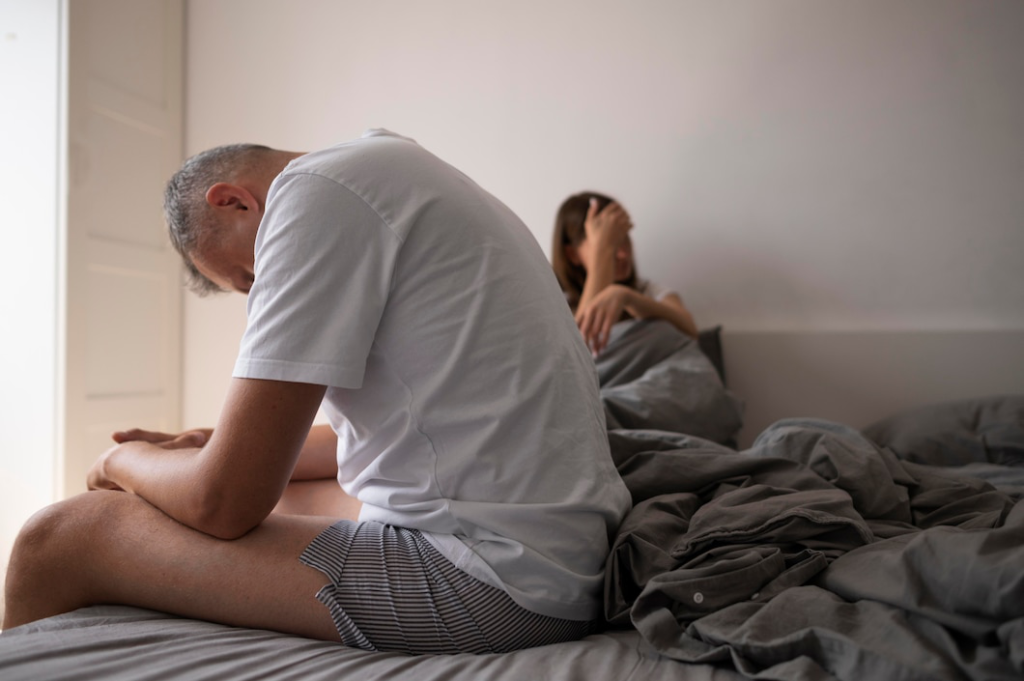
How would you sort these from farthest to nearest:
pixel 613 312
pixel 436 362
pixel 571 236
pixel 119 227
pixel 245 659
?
pixel 119 227 < pixel 571 236 < pixel 613 312 < pixel 436 362 < pixel 245 659

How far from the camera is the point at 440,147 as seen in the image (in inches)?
104

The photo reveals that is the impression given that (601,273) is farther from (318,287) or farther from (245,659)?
(245,659)

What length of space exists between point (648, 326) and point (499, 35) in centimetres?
128

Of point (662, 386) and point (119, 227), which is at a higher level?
point (119, 227)

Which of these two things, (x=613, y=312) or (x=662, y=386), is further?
(x=613, y=312)

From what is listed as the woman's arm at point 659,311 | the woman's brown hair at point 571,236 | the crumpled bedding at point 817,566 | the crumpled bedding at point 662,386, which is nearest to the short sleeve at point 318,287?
the crumpled bedding at point 817,566

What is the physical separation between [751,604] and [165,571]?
0.61 meters

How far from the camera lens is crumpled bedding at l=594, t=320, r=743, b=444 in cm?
155

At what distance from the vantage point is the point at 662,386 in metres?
1.64

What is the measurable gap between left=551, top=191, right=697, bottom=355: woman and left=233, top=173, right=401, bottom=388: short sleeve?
110 cm

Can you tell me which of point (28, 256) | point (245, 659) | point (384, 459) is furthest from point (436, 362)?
point (28, 256)

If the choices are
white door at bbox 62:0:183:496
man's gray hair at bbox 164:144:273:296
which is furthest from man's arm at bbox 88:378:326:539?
white door at bbox 62:0:183:496

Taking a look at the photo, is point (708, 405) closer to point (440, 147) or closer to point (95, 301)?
point (440, 147)

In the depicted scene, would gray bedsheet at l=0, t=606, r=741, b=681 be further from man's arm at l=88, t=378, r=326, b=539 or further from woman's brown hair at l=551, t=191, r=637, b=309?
woman's brown hair at l=551, t=191, r=637, b=309
